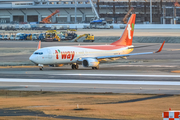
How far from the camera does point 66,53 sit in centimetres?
4597

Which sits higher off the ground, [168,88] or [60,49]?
[60,49]

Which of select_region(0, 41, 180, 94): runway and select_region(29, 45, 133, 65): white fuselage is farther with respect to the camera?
select_region(29, 45, 133, 65): white fuselage

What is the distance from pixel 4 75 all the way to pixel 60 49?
8.20 m

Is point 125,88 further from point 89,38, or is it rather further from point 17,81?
point 89,38

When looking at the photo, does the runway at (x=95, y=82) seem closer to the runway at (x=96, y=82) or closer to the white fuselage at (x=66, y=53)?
the runway at (x=96, y=82)

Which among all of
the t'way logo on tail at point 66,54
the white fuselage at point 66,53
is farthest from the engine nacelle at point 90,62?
the t'way logo on tail at point 66,54

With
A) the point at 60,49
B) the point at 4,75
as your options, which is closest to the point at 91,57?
the point at 60,49

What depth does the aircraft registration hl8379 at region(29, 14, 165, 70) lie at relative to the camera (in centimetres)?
4491

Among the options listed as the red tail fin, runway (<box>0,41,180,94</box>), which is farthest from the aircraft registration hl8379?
runway (<box>0,41,180,94</box>)

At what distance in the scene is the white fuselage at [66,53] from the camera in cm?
4475

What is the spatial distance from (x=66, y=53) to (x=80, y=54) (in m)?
2.28

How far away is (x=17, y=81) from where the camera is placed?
3675 cm

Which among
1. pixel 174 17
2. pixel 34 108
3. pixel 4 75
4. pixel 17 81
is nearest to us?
pixel 34 108

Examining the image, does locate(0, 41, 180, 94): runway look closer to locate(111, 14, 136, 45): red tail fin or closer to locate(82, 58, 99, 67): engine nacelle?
locate(82, 58, 99, 67): engine nacelle
